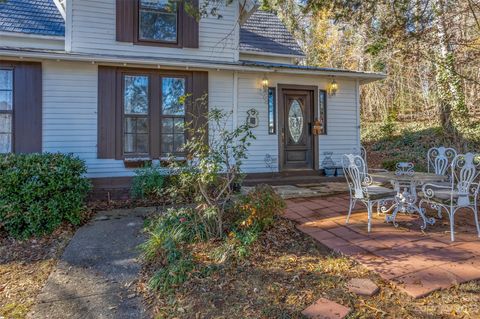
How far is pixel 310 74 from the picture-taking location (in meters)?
7.45

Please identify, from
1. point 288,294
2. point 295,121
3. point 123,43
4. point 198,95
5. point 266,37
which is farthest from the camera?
point 266,37

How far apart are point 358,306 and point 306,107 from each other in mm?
6164

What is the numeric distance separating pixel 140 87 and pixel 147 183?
2.07m

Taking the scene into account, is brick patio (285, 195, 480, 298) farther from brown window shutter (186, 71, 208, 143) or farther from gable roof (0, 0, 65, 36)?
gable roof (0, 0, 65, 36)

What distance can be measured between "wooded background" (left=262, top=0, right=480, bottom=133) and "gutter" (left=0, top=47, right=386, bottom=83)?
0.90 metres

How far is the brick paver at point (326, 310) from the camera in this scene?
224cm

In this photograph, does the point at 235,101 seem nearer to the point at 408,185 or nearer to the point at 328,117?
the point at 328,117

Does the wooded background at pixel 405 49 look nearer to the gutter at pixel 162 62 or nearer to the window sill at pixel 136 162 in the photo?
the gutter at pixel 162 62

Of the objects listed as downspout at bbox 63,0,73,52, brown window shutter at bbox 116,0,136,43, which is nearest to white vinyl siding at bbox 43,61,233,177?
downspout at bbox 63,0,73,52

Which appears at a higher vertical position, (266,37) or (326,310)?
(266,37)

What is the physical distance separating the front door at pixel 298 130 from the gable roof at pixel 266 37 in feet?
6.23

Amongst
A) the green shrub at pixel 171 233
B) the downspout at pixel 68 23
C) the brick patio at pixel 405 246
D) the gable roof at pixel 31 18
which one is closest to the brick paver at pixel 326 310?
the brick patio at pixel 405 246

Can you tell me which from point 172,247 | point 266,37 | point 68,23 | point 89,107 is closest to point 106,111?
point 89,107

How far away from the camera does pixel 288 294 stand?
8.49 feet
